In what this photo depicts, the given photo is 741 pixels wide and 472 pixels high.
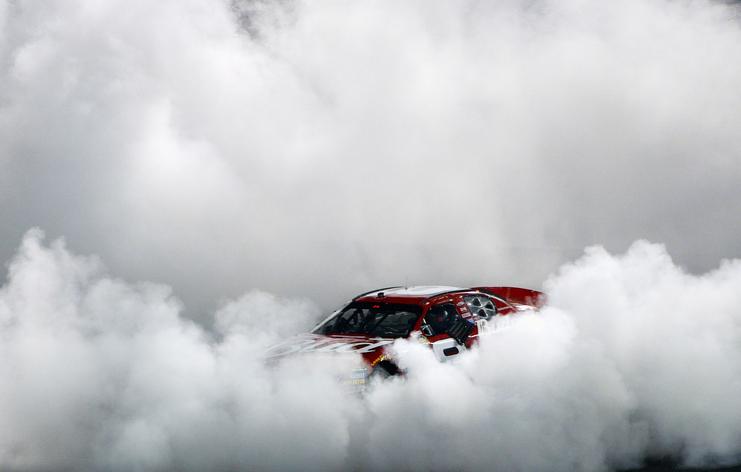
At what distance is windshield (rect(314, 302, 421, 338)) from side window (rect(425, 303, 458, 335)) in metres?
0.12

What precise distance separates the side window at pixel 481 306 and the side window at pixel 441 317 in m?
0.28

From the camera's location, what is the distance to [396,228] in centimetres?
1831

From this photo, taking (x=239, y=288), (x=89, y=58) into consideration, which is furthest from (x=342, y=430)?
(x=89, y=58)

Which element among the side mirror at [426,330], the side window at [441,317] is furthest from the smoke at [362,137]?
the side mirror at [426,330]

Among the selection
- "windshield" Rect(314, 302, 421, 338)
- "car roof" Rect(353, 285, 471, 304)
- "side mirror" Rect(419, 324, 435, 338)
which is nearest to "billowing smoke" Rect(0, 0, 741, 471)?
"windshield" Rect(314, 302, 421, 338)

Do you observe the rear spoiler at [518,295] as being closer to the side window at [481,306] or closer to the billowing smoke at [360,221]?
the side window at [481,306]

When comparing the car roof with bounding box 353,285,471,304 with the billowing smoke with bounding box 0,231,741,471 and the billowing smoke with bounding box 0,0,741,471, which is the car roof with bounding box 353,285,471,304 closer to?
the billowing smoke with bounding box 0,0,741,471

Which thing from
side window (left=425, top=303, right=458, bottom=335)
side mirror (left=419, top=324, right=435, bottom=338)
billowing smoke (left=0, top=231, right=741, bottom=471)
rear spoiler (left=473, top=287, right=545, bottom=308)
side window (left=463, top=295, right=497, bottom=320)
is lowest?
billowing smoke (left=0, top=231, right=741, bottom=471)

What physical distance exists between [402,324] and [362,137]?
1199 centimetres

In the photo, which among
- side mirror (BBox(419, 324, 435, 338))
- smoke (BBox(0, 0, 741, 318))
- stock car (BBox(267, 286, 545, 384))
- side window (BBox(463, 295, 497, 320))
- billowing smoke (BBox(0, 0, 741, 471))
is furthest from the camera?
smoke (BBox(0, 0, 741, 318))

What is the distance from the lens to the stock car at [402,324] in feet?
24.3

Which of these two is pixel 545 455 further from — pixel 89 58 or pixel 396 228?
pixel 89 58

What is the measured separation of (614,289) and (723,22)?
1611 centimetres

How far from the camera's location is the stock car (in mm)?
7422
